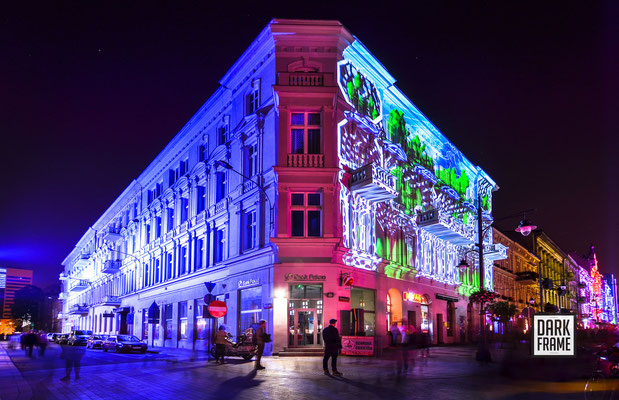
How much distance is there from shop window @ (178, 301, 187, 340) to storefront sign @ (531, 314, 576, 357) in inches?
1432

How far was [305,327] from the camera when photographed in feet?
89.4

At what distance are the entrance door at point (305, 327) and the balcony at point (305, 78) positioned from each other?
37.1 ft

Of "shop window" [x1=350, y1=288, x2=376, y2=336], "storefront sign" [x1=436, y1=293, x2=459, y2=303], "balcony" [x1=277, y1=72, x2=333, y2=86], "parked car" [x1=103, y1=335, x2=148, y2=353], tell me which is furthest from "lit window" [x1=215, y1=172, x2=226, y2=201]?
"storefront sign" [x1=436, y1=293, x2=459, y2=303]

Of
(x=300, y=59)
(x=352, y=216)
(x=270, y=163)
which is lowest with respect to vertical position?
A: (x=352, y=216)

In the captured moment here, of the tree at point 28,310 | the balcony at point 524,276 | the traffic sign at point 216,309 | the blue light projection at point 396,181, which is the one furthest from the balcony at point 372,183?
the tree at point 28,310

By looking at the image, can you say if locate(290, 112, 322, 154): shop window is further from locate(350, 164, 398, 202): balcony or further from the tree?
the tree

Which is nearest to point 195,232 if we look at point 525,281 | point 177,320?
point 177,320

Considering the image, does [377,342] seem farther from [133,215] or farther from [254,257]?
[133,215]

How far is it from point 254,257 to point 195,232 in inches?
418

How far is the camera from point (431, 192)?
141ft

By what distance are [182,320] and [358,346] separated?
62.6 ft

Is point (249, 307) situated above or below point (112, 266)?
below

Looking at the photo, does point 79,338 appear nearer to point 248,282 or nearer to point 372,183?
point 248,282

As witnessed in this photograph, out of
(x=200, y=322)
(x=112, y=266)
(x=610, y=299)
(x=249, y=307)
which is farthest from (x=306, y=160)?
(x=610, y=299)
